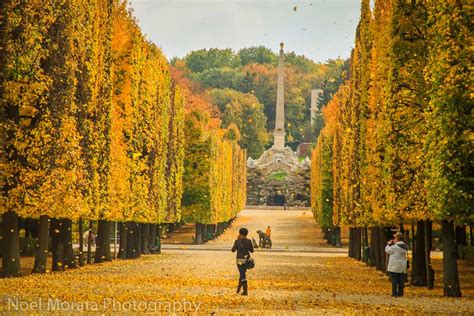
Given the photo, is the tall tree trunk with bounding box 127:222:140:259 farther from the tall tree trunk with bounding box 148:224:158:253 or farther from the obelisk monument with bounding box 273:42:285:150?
the obelisk monument with bounding box 273:42:285:150

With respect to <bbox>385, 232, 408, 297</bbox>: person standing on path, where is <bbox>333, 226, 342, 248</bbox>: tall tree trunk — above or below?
above

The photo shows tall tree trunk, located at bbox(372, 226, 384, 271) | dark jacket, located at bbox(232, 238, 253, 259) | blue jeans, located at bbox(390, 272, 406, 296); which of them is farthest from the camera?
tall tree trunk, located at bbox(372, 226, 384, 271)

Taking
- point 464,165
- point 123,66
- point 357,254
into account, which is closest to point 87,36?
point 123,66

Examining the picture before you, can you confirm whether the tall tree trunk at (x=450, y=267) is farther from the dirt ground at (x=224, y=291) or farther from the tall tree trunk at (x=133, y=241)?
the tall tree trunk at (x=133, y=241)

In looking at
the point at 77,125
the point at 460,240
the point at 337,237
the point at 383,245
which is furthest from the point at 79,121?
the point at 337,237

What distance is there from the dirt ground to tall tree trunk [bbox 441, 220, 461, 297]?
0.40 m

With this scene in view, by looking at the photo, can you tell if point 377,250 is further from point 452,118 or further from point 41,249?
point 452,118

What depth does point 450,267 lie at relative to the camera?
1261 inches

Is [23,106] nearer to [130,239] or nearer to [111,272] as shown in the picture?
[111,272]

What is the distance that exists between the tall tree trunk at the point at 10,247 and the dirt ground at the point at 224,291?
1.11 m

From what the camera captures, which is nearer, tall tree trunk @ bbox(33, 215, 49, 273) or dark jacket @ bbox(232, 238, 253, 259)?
dark jacket @ bbox(232, 238, 253, 259)

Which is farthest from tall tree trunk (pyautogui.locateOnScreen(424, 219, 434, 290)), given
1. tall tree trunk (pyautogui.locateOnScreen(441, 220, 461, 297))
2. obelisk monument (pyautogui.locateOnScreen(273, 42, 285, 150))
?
obelisk monument (pyautogui.locateOnScreen(273, 42, 285, 150))

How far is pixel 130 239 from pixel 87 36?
759 inches

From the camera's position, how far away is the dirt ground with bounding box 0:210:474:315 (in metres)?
25.3
